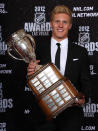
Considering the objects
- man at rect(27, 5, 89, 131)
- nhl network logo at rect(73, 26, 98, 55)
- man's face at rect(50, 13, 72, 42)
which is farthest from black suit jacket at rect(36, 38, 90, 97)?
nhl network logo at rect(73, 26, 98, 55)

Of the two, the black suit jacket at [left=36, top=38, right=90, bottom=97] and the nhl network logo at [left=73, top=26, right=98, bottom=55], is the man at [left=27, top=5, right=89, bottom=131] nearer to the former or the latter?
the black suit jacket at [left=36, top=38, right=90, bottom=97]

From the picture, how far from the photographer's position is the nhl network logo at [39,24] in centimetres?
302

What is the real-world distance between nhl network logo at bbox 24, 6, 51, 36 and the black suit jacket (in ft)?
2.91

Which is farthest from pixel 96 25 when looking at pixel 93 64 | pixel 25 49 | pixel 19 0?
pixel 25 49

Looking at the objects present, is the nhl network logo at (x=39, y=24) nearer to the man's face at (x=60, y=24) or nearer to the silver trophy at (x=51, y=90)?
the man's face at (x=60, y=24)

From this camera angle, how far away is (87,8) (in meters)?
2.98

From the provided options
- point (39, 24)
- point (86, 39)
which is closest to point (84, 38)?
point (86, 39)

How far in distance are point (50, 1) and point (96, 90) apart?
1.06m

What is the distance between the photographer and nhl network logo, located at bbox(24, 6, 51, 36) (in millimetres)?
3018

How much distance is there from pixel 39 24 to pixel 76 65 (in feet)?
3.50

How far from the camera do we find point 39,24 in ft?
9.91

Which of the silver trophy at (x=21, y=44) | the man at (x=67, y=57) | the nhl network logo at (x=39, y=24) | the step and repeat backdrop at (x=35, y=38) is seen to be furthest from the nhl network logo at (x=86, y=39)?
the silver trophy at (x=21, y=44)

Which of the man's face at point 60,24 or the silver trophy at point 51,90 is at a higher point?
the man's face at point 60,24

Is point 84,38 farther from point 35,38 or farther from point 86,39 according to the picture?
point 35,38
